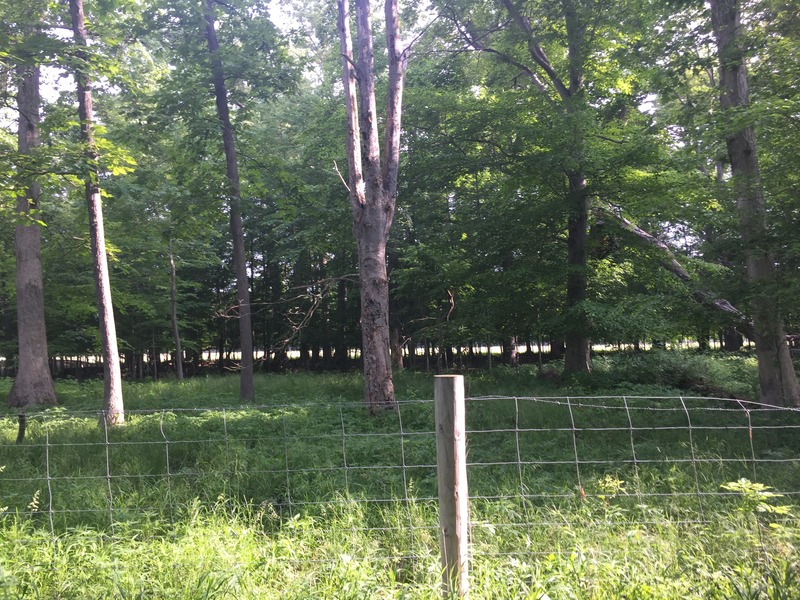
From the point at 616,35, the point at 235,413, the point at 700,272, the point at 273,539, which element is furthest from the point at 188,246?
the point at 273,539

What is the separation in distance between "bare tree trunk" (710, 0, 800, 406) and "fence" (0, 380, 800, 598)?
176 cm

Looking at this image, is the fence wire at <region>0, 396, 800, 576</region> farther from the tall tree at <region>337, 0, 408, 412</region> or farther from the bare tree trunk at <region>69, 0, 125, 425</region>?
the tall tree at <region>337, 0, 408, 412</region>

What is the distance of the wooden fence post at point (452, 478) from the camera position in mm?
Answer: 2965

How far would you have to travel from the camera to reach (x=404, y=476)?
399cm

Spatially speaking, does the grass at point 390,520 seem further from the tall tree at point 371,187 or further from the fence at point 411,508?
the tall tree at point 371,187

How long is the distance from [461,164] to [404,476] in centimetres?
1116

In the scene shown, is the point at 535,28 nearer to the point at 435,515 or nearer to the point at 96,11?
the point at 96,11

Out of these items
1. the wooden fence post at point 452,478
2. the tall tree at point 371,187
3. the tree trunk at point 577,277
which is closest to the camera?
the wooden fence post at point 452,478

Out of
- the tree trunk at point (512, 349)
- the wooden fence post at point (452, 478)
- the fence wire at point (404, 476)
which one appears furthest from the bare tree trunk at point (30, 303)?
the tree trunk at point (512, 349)

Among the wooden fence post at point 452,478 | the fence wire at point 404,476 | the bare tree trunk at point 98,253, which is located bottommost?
the fence wire at point 404,476

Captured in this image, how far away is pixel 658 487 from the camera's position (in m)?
5.31

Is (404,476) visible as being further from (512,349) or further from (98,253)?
(512,349)

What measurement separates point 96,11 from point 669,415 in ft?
46.1

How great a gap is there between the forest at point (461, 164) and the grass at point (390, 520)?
3.34 metres
